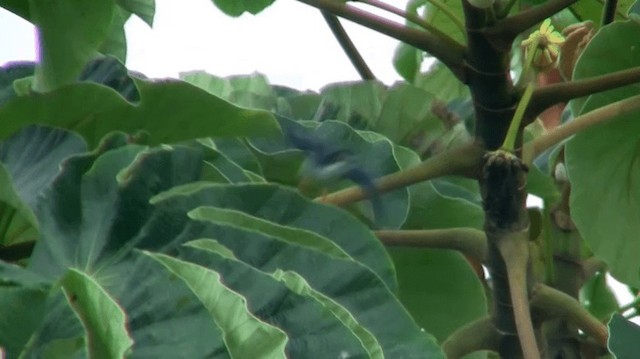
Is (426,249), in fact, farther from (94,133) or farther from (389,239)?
(94,133)

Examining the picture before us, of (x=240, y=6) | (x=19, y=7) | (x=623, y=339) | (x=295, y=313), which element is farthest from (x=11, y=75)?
(x=623, y=339)

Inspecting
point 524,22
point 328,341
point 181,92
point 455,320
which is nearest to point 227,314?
point 328,341

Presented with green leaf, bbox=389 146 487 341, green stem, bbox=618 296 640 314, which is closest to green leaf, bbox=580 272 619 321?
green stem, bbox=618 296 640 314

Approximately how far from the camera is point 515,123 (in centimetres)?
76

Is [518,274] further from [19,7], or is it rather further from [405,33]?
[19,7]

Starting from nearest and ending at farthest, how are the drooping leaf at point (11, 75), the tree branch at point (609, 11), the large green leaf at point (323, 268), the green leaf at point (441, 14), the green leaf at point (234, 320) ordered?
the green leaf at point (234, 320) → the large green leaf at point (323, 268) → the drooping leaf at point (11, 75) → the tree branch at point (609, 11) → the green leaf at point (441, 14)

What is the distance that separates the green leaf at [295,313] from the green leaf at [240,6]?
33 centimetres

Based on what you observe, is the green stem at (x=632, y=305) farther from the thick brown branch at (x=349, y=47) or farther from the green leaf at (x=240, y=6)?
the green leaf at (x=240, y=6)

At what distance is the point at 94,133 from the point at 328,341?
0.80 ft

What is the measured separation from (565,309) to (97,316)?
443 mm

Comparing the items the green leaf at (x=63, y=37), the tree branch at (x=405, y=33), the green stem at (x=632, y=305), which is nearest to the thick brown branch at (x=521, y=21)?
the tree branch at (x=405, y=33)

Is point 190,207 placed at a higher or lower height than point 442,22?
higher

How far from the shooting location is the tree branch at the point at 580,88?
2.51ft

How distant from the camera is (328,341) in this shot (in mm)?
543
